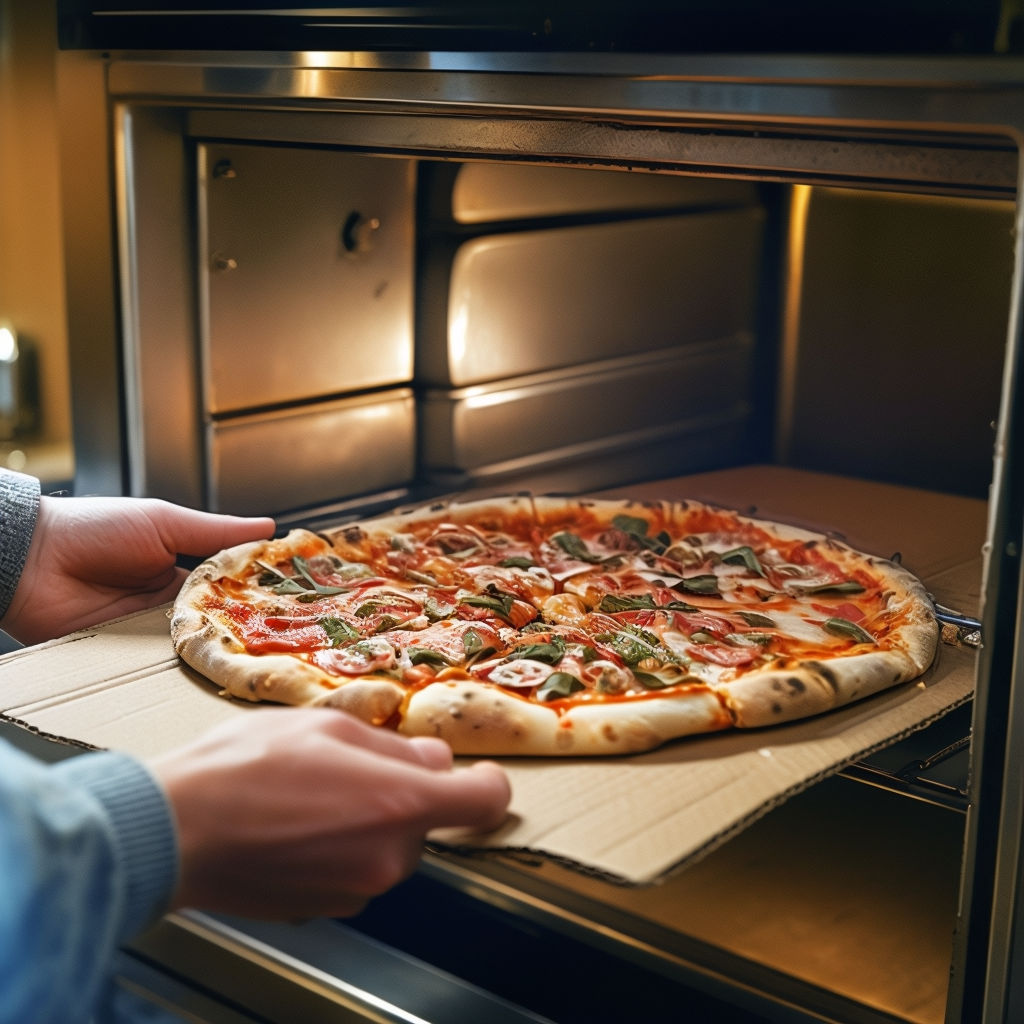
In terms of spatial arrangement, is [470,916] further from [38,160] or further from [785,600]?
[38,160]

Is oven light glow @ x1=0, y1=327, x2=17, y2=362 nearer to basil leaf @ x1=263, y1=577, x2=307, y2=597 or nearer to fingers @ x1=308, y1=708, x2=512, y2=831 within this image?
basil leaf @ x1=263, y1=577, x2=307, y2=597

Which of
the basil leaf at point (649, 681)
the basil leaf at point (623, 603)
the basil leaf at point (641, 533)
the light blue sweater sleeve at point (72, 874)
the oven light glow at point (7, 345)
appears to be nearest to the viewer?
the light blue sweater sleeve at point (72, 874)

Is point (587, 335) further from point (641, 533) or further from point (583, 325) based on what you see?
point (641, 533)

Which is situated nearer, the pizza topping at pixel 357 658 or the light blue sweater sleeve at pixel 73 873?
the light blue sweater sleeve at pixel 73 873

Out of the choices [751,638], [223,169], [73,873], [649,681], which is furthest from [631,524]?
[73,873]

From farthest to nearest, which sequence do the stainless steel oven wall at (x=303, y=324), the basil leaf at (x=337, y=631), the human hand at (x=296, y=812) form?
the stainless steel oven wall at (x=303, y=324)
the basil leaf at (x=337, y=631)
the human hand at (x=296, y=812)

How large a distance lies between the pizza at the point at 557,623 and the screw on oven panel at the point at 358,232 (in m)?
0.32

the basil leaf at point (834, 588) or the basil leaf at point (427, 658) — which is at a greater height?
the basil leaf at point (427, 658)

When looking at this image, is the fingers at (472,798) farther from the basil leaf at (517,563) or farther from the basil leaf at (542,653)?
the basil leaf at (517,563)

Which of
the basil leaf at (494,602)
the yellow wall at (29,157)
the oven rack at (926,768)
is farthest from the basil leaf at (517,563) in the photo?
the yellow wall at (29,157)

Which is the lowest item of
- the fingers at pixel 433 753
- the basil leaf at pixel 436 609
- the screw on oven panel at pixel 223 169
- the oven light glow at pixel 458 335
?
the basil leaf at pixel 436 609

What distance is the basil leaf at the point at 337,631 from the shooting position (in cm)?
125

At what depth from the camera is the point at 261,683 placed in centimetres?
113

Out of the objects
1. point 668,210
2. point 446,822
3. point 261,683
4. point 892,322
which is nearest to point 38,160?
point 668,210
